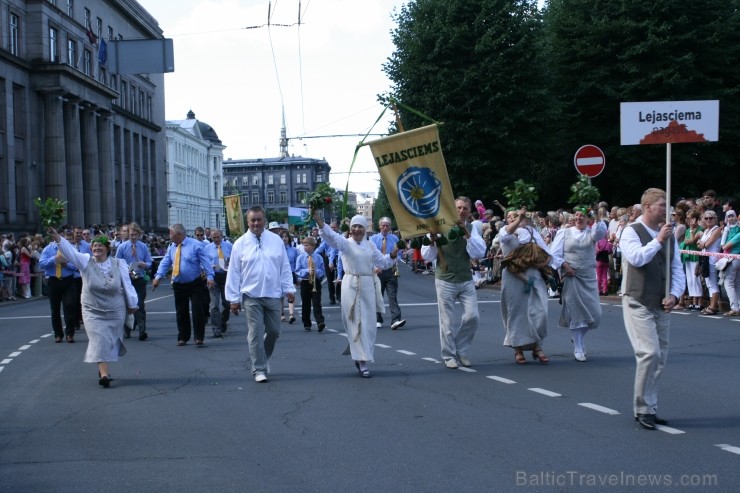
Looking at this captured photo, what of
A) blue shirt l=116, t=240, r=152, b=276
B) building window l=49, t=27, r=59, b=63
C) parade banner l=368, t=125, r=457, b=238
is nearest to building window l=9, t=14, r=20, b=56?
building window l=49, t=27, r=59, b=63

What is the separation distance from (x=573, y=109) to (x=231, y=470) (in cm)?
3587

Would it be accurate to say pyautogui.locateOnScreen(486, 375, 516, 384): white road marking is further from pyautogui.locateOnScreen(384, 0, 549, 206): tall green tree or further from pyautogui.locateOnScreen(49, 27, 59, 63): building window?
pyautogui.locateOnScreen(49, 27, 59, 63): building window

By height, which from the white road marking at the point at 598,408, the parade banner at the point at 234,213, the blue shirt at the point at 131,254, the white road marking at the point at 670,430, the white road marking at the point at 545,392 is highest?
the parade banner at the point at 234,213

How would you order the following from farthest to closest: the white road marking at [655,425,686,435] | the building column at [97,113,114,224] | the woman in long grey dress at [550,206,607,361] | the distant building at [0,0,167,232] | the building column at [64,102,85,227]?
the building column at [97,113,114,224] → the building column at [64,102,85,227] → the distant building at [0,0,167,232] → the woman in long grey dress at [550,206,607,361] → the white road marking at [655,425,686,435]

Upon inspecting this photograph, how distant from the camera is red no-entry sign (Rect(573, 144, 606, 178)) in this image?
19656 mm

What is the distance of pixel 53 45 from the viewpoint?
48.2m

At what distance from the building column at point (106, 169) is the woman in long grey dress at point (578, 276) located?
4886 centimetres

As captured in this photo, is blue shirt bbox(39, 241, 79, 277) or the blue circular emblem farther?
blue shirt bbox(39, 241, 79, 277)

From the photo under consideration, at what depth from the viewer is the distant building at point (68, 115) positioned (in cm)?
4356

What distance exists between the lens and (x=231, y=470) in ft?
21.1

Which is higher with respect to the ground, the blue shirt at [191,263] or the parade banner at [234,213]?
the parade banner at [234,213]

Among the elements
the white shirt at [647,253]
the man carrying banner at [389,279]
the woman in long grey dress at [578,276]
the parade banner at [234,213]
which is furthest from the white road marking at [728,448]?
the parade banner at [234,213]

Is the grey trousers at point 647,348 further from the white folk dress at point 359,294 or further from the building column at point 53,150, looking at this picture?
the building column at point 53,150

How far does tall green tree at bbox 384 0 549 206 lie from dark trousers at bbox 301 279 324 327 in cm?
2054
